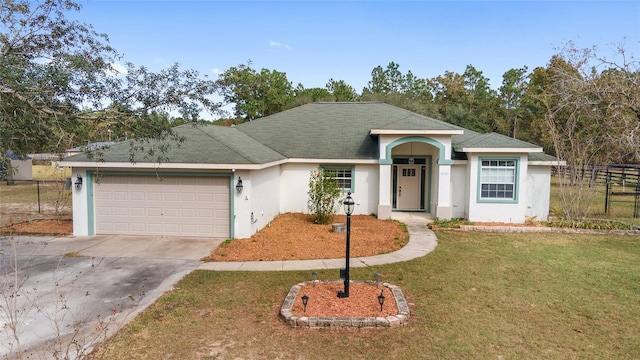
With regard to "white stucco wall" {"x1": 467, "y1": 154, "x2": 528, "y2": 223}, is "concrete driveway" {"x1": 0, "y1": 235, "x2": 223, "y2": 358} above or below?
below

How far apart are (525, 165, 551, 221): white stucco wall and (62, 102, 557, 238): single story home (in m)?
0.04

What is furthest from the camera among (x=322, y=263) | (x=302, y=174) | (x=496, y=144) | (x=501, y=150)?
(x=302, y=174)

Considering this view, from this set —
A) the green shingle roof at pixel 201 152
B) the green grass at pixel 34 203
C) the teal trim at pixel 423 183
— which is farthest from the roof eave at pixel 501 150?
the green grass at pixel 34 203

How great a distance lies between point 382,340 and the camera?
548 cm

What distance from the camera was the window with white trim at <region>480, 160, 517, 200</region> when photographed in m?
14.1

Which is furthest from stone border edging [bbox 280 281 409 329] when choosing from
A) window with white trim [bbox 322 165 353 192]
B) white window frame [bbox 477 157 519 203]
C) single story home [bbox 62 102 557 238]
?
window with white trim [bbox 322 165 353 192]

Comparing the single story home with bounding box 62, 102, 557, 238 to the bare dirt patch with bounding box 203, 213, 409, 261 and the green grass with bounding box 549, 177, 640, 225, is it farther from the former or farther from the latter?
the green grass with bounding box 549, 177, 640, 225

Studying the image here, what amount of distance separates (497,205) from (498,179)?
1.04 meters

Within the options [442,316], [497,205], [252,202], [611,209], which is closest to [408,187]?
[497,205]

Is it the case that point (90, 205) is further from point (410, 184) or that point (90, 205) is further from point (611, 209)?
point (611, 209)

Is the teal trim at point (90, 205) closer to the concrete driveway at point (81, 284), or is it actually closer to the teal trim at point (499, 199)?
the concrete driveway at point (81, 284)

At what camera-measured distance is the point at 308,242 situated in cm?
1141

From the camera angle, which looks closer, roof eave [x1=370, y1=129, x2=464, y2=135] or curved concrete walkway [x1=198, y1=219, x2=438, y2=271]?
curved concrete walkway [x1=198, y1=219, x2=438, y2=271]

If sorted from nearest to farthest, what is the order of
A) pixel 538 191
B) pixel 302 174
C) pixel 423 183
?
pixel 538 191
pixel 302 174
pixel 423 183
